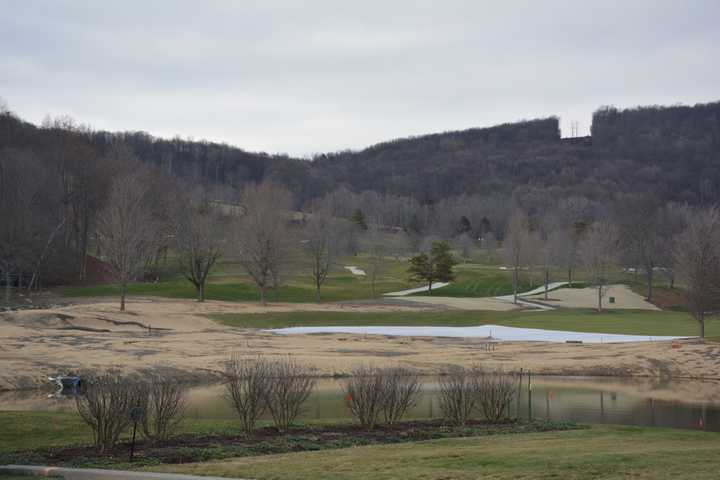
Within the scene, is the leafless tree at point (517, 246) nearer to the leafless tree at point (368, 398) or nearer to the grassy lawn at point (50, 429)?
the leafless tree at point (368, 398)

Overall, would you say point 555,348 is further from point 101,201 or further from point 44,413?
point 101,201

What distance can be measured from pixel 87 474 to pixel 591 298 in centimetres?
7288

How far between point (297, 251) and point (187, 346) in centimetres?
3198

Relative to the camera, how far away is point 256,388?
68.4 feet

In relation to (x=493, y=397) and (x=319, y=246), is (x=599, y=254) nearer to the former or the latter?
(x=319, y=246)

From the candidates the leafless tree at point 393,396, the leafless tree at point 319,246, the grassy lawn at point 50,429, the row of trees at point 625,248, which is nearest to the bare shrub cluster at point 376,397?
the leafless tree at point 393,396

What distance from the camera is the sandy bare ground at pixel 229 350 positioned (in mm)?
34594

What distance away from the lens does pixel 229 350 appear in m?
40.4

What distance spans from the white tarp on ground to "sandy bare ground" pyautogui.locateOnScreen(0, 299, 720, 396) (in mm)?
2760

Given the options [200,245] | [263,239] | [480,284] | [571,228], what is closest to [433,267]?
[480,284]

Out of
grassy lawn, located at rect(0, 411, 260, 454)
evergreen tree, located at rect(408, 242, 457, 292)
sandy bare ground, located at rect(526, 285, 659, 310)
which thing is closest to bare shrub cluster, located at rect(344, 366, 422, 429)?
grassy lawn, located at rect(0, 411, 260, 454)

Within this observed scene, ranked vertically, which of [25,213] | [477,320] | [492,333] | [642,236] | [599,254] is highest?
[25,213]

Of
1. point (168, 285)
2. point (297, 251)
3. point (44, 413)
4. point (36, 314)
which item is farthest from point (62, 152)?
point (44, 413)

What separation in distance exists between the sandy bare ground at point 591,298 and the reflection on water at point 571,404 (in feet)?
141
